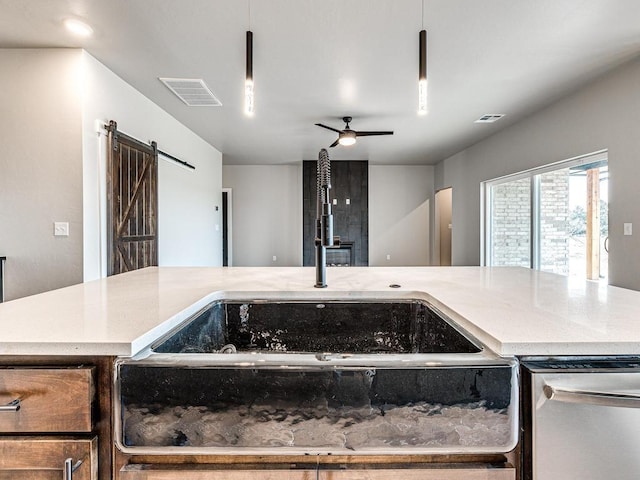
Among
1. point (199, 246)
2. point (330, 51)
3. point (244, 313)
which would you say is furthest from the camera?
point (199, 246)

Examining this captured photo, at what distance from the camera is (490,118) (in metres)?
5.07

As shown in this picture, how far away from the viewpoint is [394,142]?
6676mm

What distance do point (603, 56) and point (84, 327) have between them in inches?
163

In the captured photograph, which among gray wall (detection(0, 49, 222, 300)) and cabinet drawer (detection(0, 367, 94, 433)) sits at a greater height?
gray wall (detection(0, 49, 222, 300))

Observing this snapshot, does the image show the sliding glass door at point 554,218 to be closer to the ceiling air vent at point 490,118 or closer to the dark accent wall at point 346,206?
the ceiling air vent at point 490,118

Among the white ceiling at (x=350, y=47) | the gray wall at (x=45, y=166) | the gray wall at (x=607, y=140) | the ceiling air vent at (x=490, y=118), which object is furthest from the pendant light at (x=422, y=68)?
the ceiling air vent at (x=490, y=118)

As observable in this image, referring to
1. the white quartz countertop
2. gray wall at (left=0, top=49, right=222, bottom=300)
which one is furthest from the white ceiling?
the white quartz countertop

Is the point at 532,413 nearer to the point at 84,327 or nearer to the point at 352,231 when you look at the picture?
the point at 84,327

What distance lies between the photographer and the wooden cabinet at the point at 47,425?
707 mm

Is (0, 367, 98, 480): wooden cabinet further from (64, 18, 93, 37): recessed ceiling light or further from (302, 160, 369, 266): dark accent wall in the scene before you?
(302, 160, 369, 266): dark accent wall

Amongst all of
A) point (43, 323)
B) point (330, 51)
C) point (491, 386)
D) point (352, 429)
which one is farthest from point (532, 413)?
point (330, 51)

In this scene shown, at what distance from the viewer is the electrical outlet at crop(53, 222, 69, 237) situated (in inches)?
122

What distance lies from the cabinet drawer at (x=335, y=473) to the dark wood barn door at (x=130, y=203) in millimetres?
3160

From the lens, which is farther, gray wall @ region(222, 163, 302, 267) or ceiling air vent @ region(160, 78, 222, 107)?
gray wall @ region(222, 163, 302, 267)
